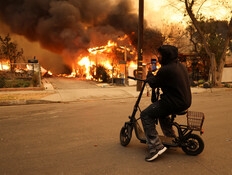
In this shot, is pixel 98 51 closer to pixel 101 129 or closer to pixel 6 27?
pixel 6 27

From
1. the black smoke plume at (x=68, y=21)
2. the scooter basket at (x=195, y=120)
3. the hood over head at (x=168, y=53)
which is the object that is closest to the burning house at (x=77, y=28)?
the black smoke plume at (x=68, y=21)

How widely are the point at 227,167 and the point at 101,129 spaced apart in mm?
2877

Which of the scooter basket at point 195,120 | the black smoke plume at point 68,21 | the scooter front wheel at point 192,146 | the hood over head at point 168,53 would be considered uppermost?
the black smoke plume at point 68,21

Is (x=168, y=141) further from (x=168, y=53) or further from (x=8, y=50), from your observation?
(x=8, y=50)

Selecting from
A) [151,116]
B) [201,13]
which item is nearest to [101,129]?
[151,116]

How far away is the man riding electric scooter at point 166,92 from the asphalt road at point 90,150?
1.13ft

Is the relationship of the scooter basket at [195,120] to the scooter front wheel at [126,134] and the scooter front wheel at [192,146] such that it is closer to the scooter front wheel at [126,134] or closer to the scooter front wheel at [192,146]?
the scooter front wheel at [192,146]

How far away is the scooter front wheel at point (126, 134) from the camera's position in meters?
4.43

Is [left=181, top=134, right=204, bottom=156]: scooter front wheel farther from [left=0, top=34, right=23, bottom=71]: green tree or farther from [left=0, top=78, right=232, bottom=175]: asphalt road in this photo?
[left=0, top=34, right=23, bottom=71]: green tree

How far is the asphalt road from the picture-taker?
11.8ft

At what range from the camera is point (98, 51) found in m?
22.1

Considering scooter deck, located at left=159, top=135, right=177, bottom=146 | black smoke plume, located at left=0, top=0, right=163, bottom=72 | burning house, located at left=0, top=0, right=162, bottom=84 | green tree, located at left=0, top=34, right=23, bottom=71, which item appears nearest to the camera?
scooter deck, located at left=159, top=135, right=177, bottom=146

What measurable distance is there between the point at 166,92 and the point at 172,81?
223 mm

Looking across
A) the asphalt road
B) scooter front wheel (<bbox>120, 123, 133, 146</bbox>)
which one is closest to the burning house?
the asphalt road
